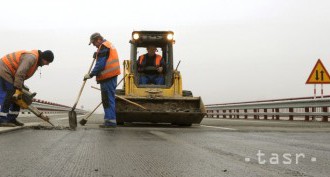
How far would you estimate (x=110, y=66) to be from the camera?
9.80 meters

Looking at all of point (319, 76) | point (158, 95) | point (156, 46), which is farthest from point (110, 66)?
point (319, 76)

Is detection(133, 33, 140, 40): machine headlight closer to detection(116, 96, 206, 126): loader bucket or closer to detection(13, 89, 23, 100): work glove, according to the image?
detection(116, 96, 206, 126): loader bucket

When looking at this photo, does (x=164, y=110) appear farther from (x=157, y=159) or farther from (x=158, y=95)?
(x=157, y=159)

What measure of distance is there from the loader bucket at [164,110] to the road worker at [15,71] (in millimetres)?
2761

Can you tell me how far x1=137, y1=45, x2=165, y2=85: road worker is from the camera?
1232 centimetres

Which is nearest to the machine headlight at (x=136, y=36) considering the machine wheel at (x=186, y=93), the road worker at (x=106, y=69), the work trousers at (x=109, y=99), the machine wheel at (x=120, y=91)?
the machine wheel at (x=120, y=91)

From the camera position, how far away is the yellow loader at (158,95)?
11.0 metres

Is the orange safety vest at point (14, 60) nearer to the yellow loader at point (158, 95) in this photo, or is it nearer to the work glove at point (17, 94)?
the work glove at point (17, 94)

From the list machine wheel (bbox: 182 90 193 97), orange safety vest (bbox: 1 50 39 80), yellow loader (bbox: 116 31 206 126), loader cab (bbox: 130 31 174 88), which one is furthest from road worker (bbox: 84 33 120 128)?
machine wheel (bbox: 182 90 193 97)

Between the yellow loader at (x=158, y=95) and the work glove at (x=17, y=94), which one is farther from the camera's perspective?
the yellow loader at (x=158, y=95)

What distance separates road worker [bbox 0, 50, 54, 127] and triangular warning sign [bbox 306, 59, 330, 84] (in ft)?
32.5

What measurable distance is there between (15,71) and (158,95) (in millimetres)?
4080

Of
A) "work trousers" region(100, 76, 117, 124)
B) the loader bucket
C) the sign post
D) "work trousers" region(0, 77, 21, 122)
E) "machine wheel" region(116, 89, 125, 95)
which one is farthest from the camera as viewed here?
the sign post

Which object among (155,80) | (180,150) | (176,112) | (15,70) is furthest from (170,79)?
(180,150)
